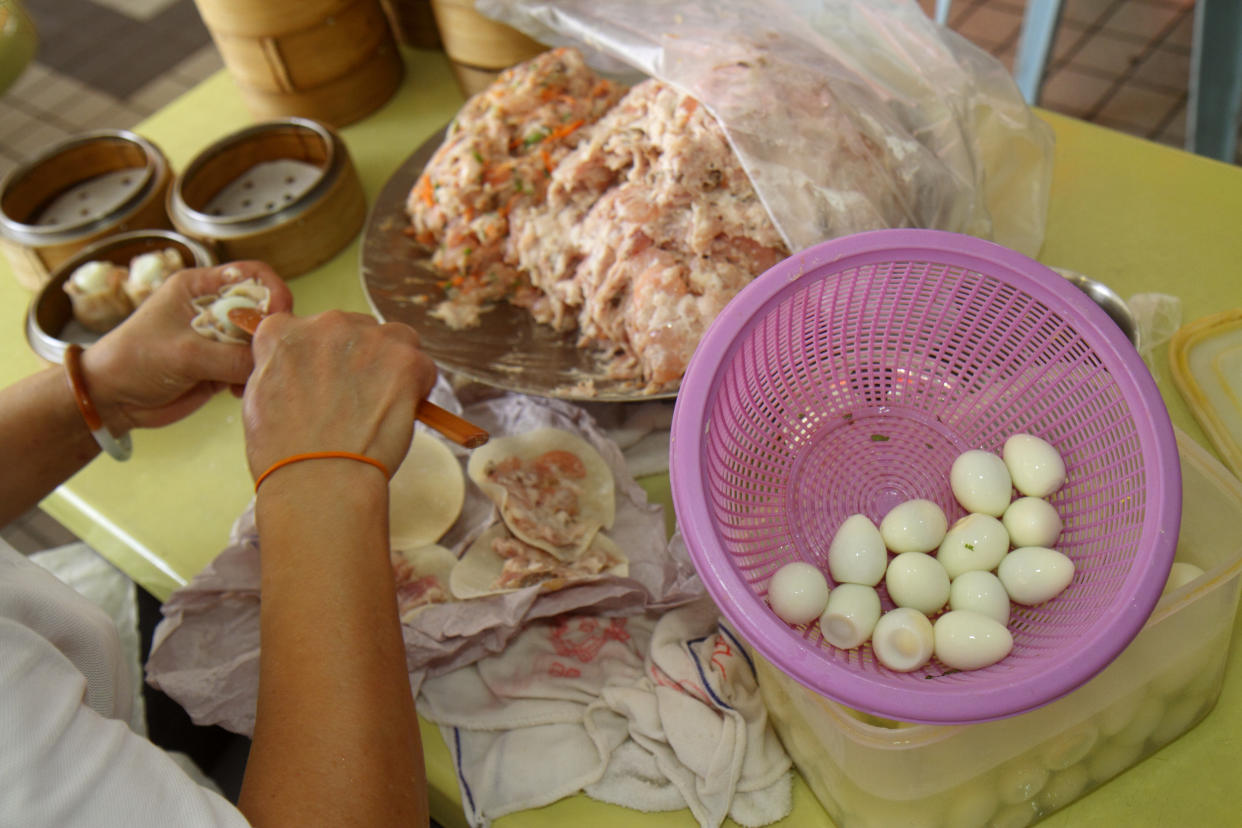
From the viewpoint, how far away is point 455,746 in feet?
3.31

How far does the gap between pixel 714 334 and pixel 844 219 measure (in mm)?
347

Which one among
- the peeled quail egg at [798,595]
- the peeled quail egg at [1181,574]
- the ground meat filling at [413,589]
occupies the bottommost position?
the ground meat filling at [413,589]

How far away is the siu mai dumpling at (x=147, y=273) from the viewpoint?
1.41m

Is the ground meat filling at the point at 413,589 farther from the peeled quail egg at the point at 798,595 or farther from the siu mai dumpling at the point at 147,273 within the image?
the siu mai dumpling at the point at 147,273

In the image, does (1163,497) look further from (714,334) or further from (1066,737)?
(714,334)

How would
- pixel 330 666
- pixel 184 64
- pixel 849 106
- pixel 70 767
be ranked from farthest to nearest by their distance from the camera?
1. pixel 184 64
2. pixel 849 106
3. pixel 330 666
4. pixel 70 767

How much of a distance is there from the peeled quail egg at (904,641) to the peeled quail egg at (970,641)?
0.05ft

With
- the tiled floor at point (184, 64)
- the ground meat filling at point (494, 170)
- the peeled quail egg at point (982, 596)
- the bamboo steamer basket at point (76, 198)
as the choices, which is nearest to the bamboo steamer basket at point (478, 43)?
the ground meat filling at point (494, 170)

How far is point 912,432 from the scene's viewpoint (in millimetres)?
1052

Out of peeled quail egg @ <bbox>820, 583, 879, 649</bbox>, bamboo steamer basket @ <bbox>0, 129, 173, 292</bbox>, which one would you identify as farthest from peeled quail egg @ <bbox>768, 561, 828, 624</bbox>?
bamboo steamer basket @ <bbox>0, 129, 173, 292</bbox>

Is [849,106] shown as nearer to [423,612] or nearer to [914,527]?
[914,527]

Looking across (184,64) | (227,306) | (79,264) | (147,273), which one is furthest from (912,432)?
(184,64)

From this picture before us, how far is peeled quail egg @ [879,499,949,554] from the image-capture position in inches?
36.9

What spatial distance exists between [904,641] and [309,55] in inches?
57.9
